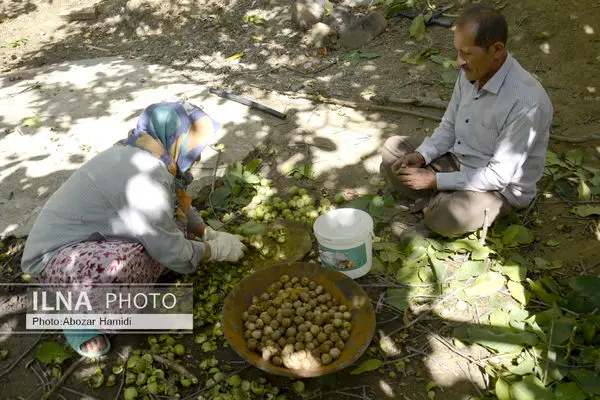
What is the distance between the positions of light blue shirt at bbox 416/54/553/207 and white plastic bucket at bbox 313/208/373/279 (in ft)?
2.13

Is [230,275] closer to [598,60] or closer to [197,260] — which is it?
[197,260]

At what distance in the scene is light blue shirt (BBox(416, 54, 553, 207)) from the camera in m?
2.94

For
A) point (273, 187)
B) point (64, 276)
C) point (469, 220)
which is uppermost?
point (64, 276)

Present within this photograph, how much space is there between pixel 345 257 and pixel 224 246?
0.80 m

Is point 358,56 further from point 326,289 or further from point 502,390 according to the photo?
point 502,390

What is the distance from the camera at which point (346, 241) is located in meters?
2.96

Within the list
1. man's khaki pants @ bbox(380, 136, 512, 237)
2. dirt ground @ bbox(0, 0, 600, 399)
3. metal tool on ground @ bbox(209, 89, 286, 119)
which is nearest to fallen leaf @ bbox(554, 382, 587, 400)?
dirt ground @ bbox(0, 0, 600, 399)

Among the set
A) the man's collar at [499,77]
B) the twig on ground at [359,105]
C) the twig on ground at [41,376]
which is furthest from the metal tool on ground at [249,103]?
the twig on ground at [41,376]

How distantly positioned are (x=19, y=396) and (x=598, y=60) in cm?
554

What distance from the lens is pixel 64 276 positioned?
268 cm

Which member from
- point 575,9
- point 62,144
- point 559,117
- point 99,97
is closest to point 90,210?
point 62,144

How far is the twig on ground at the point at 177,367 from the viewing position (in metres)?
2.67

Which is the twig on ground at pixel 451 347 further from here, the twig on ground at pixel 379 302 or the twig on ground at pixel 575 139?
the twig on ground at pixel 575 139

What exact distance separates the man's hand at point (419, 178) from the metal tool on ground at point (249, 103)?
1.83 metres
